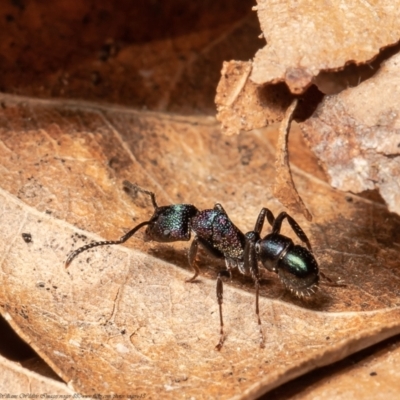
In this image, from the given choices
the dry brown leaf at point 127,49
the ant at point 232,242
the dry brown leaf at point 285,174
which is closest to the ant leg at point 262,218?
the ant at point 232,242

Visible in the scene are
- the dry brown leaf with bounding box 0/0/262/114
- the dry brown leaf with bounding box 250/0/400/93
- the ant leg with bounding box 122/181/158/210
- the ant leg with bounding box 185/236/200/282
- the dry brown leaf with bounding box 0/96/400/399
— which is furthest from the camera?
the dry brown leaf with bounding box 0/0/262/114

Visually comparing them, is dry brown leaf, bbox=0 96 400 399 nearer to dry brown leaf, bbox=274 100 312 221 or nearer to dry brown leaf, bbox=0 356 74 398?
dry brown leaf, bbox=0 356 74 398

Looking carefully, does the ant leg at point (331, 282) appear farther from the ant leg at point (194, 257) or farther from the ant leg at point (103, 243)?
the ant leg at point (103, 243)

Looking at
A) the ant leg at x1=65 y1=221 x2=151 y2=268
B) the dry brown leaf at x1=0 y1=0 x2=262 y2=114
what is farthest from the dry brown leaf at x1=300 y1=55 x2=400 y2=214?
the dry brown leaf at x1=0 y1=0 x2=262 y2=114

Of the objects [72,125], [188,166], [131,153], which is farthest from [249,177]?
[72,125]

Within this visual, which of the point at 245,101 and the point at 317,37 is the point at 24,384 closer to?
the point at 245,101

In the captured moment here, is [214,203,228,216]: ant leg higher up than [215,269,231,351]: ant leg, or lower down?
higher up
